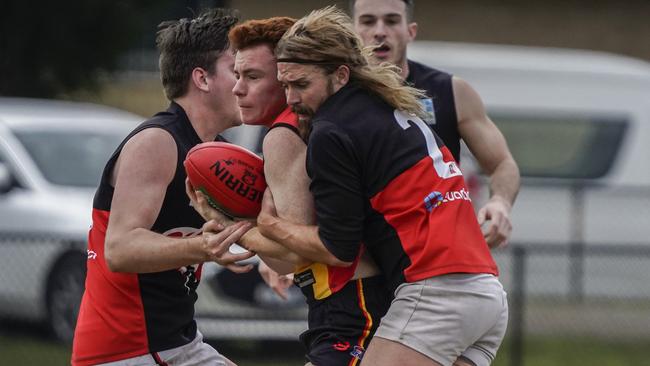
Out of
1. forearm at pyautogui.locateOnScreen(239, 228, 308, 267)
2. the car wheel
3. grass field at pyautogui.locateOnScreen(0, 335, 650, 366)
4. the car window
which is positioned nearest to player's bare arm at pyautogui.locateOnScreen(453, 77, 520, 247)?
forearm at pyautogui.locateOnScreen(239, 228, 308, 267)

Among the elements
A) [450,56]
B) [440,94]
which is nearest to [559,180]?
[450,56]

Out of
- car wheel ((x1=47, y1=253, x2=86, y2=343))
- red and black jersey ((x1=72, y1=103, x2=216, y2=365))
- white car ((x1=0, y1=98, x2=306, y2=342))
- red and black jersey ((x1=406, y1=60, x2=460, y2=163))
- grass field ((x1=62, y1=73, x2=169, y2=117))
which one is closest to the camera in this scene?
red and black jersey ((x1=72, y1=103, x2=216, y2=365))

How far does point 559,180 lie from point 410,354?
31.7ft

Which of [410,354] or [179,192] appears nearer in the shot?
[410,354]

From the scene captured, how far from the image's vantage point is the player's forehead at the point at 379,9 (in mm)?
6309

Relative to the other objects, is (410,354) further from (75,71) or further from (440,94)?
(75,71)

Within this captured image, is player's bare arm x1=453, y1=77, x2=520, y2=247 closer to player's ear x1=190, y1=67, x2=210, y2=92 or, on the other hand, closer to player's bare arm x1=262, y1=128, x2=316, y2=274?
player's ear x1=190, y1=67, x2=210, y2=92

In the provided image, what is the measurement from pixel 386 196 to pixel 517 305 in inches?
222

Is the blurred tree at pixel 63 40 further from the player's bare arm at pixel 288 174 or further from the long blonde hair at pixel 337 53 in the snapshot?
the player's bare arm at pixel 288 174

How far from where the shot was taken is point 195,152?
4.78m

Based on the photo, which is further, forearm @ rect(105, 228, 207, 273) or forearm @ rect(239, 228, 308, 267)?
forearm @ rect(105, 228, 207, 273)

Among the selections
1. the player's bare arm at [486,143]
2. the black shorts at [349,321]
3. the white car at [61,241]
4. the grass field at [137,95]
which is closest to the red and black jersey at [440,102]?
the player's bare arm at [486,143]

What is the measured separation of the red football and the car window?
30.0ft

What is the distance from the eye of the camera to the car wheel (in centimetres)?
982
